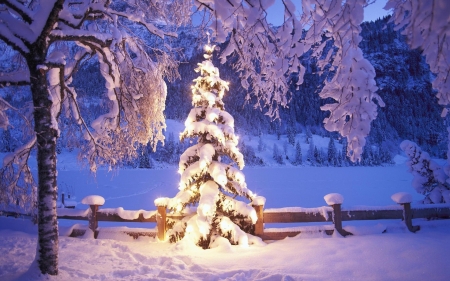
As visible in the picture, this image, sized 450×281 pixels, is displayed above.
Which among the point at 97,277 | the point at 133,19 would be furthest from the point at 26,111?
the point at 97,277

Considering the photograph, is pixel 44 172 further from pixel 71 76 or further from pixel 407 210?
pixel 407 210

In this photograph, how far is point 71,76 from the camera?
19.4ft

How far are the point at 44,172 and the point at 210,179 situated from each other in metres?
3.72

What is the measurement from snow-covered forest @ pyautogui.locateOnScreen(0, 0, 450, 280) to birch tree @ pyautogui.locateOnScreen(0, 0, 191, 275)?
24 mm

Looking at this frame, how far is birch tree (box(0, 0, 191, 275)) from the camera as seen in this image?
419 cm

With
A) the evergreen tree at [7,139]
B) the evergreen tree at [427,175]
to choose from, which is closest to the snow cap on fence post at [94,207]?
the evergreen tree at [7,139]

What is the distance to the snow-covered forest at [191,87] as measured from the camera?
222cm

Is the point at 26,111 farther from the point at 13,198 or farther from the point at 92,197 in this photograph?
the point at 92,197

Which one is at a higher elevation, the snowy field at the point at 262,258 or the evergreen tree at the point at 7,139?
the evergreen tree at the point at 7,139

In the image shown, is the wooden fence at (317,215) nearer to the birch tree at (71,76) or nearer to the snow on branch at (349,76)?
the birch tree at (71,76)

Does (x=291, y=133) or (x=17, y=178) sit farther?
(x=291, y=133)

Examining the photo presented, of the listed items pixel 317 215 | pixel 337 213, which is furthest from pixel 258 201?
pixel 337 213

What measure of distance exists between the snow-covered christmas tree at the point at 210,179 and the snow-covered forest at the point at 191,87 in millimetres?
30

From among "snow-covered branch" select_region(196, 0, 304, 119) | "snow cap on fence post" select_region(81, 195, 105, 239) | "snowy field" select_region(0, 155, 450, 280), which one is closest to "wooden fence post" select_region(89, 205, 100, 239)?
"snow cap on fence post" select_region(81, 195, 105, 239)
